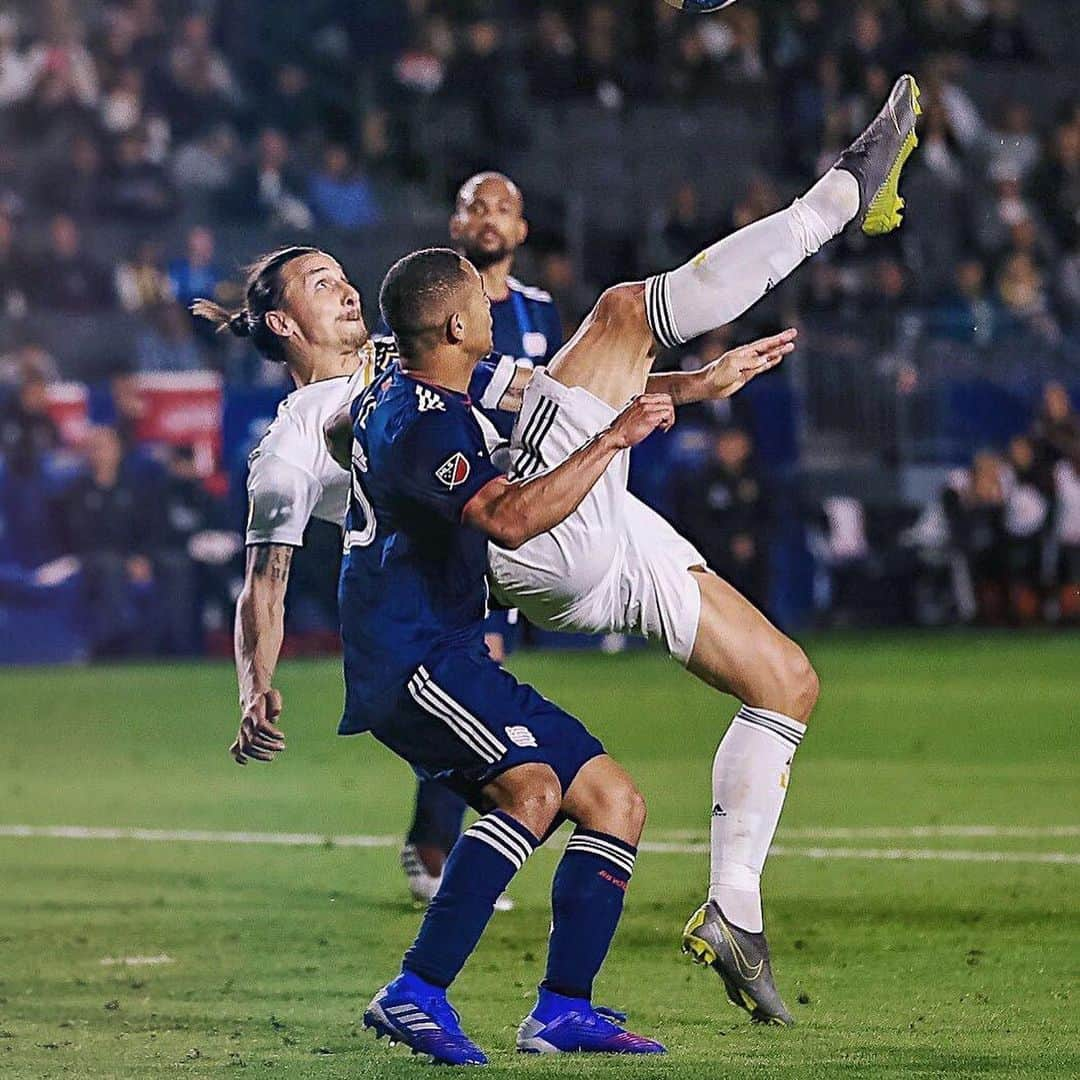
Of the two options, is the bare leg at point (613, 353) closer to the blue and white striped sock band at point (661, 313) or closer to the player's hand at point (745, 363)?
the blue and white striped sock band at point (661, 313)

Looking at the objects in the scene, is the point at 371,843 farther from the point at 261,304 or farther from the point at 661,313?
the point at 661,313

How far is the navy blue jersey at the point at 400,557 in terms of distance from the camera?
5285mm

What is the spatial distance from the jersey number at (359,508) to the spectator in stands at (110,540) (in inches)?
481

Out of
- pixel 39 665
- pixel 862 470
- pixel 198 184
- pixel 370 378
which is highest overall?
pixel 198 184

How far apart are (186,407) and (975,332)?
22.8 feet

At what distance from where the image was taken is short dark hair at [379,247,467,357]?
5.39 m

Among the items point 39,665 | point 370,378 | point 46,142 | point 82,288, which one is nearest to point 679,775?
point 370,378

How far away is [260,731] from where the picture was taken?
582 centimetres

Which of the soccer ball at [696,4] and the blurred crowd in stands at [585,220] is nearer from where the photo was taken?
the soccer ball at [696,4]

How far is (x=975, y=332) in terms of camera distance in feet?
65.9

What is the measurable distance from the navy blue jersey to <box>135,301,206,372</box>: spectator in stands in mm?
14126

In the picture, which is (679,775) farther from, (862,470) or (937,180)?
(937,180)

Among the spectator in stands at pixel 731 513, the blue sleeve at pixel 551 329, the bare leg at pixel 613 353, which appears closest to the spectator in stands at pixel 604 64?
the spectator in stands at pixel 731 513

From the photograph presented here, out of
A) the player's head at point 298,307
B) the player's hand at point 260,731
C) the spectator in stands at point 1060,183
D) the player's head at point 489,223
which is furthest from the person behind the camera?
the spectator in stands at point 1060,183
